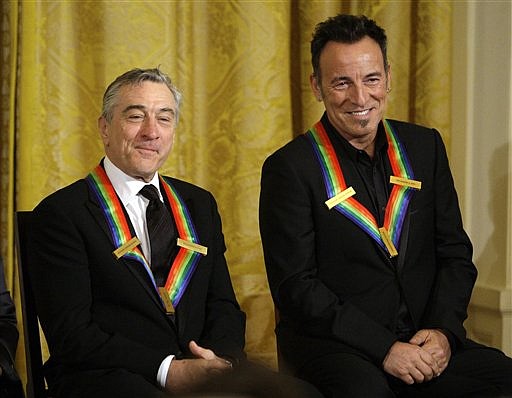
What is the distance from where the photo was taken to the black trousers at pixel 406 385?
211 cm

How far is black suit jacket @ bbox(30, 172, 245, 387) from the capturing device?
6.82ft

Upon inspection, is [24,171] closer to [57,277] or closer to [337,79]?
[57,277]

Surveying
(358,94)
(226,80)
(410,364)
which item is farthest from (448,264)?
(226,80)

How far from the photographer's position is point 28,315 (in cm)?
224

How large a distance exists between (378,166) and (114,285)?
0.88m

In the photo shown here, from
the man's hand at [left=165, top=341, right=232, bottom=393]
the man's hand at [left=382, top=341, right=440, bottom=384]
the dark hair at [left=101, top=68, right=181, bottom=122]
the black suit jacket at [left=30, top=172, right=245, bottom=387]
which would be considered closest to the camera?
the man's hand at [left=165, top=341, right=232, bottom=393]

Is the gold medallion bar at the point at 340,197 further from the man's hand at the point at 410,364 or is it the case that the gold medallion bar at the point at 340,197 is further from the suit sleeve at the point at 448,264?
the man's hand at the point at 410,364

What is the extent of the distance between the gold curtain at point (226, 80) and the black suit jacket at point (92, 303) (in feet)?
3.12

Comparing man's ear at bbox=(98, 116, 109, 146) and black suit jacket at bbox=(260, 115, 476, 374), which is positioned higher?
man's ear at bbox=(98, 116, 109, 146)

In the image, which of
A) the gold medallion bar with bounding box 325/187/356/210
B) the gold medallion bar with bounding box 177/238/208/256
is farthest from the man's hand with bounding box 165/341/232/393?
the gold medallion bar with bounding box 325/187/356/210

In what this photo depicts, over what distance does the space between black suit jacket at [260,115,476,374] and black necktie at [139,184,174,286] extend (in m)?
0.33

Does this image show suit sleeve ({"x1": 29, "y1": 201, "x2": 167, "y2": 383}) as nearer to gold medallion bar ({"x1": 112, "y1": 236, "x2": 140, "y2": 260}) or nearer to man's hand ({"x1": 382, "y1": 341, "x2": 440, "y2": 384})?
gold medallion bar ({"x1": 112, "y1": 236, "x2": 140, "y2": 260})

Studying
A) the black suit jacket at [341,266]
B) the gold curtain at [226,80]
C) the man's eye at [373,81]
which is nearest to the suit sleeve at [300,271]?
the black suit jacket at [341,266]

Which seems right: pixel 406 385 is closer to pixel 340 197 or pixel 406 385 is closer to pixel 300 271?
pixel 300 271
